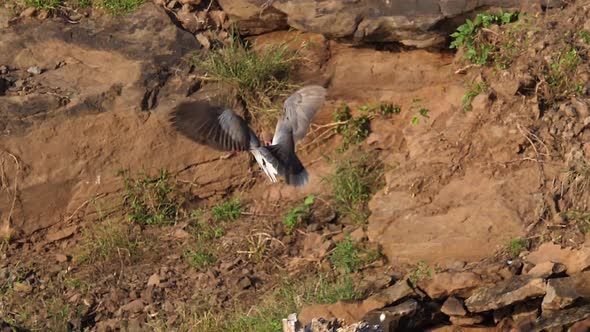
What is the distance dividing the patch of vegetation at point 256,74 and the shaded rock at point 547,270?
250 centimetres

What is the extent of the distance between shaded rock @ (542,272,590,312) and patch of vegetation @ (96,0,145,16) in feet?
13.5

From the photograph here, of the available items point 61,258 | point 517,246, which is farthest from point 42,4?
point 517,246

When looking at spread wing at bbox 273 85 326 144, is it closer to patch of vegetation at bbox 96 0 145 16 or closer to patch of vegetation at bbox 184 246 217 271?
patch of vegetation at bbox 184 246 217 271

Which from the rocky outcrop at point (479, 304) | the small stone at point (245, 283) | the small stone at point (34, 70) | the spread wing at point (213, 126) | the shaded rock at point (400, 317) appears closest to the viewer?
the rocky outcrop at point (479, 304)

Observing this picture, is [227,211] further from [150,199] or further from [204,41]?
[204,41]

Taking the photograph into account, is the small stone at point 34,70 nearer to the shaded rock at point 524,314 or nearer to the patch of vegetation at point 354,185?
the patch of vegetation at point 354,185

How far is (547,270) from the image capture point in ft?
23.4

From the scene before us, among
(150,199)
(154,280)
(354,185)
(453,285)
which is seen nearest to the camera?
(453,285)

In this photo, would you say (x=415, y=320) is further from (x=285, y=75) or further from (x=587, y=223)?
(x=285, y=75)

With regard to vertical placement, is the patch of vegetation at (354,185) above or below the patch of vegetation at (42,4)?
below

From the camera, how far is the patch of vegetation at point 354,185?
Answer: 8656mm

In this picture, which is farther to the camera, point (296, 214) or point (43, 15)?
point (43, 15)

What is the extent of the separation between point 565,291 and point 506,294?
31cm

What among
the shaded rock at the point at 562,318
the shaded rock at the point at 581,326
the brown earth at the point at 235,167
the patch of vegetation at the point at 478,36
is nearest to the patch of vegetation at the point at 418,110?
the brown earth at the point at 235,167
